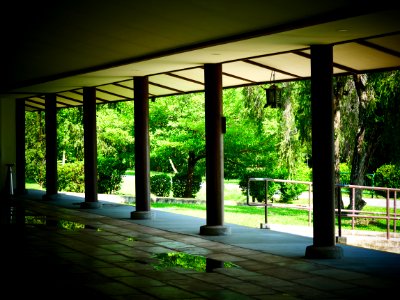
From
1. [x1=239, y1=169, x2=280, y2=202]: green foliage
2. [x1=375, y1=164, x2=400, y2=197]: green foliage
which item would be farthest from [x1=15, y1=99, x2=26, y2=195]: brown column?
[x1=375, y1=164, x2=400, y2=197]: green foliage

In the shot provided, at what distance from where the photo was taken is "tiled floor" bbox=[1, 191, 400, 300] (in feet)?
22.1

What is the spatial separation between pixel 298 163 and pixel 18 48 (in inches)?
499

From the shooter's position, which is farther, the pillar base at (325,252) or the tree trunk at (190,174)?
the tree trunk at (190,174)

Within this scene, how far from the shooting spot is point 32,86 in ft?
54.9

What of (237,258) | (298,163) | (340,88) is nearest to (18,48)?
(237,258)

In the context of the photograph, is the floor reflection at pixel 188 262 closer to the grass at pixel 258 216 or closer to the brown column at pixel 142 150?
the brown column at pixel 142 150

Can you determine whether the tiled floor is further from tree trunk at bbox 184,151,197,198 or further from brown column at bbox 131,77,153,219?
tree trunk at bbox 184,151,197,198

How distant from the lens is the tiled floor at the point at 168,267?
6.73m

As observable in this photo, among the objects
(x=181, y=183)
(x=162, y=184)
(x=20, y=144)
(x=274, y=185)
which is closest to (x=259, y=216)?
(x=274, y=185)

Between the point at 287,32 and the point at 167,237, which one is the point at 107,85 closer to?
the point at 167,237

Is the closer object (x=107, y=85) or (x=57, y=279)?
(x=57, y=279)

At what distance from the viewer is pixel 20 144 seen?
69.4 ft

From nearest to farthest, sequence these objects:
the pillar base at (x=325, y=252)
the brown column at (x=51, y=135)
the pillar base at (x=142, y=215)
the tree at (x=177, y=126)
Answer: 1. the pillar base at (x=325, y=252)
2. the pillar base at (x=142, y=215)
3. the brown column at (x=51, y=135)
4. the tree at (x=177, y=126)

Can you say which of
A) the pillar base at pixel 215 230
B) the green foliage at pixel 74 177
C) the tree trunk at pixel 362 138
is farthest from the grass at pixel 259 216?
the green foliage at pixel 74 177
